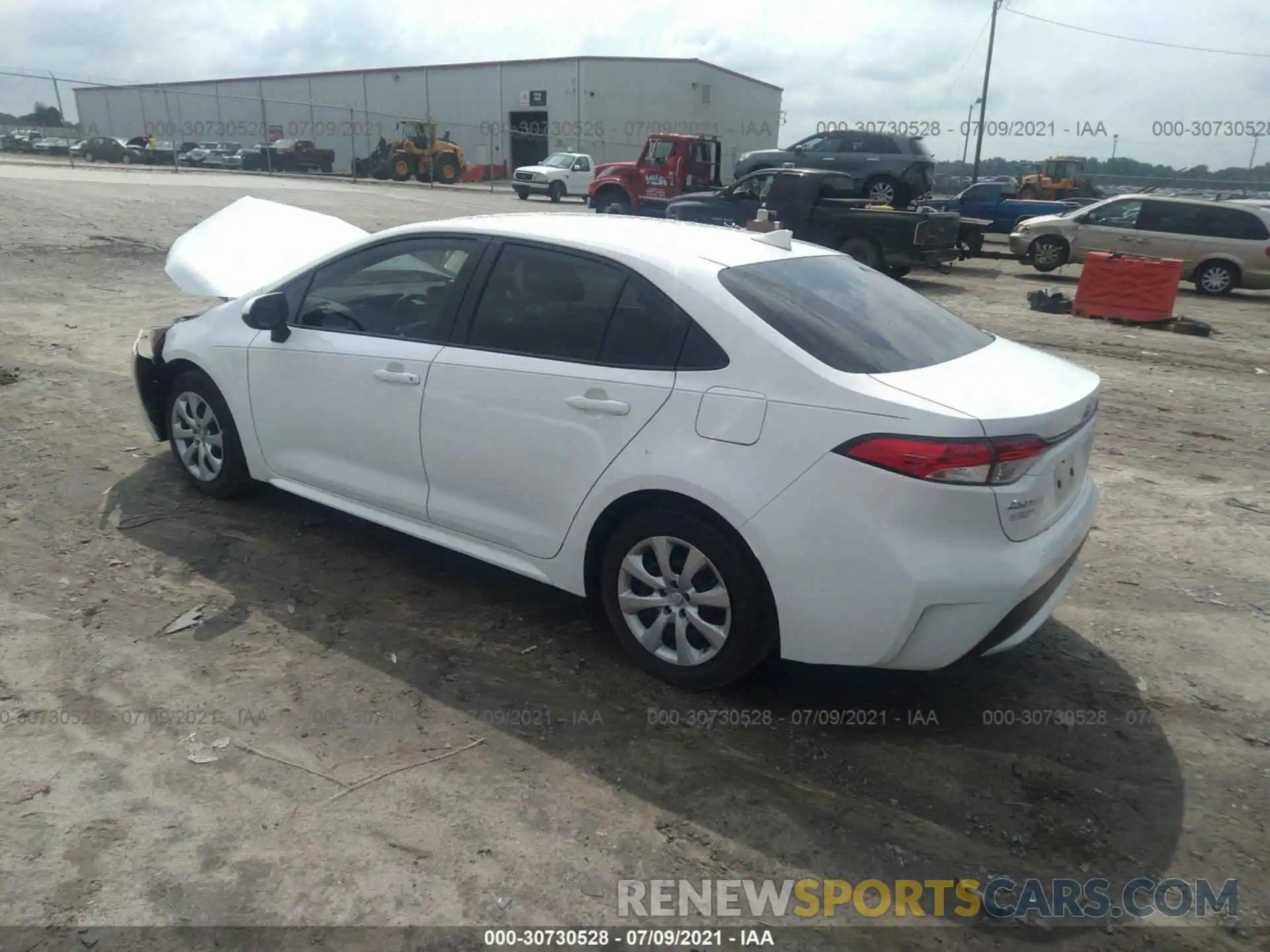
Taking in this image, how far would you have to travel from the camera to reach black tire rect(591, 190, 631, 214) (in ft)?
80.3

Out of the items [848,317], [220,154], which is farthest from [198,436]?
[220,154]

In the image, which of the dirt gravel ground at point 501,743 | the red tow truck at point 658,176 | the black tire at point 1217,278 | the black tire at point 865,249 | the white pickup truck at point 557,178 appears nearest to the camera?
the dirt gravel ground at point 501,743

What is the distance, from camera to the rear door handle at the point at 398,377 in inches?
A: 149

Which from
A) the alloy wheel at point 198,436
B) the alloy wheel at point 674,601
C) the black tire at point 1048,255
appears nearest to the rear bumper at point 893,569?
the alloy wheel at point 674,601

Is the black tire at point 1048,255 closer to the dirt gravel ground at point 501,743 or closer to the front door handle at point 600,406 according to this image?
the dirt gravel ground at point 501,743

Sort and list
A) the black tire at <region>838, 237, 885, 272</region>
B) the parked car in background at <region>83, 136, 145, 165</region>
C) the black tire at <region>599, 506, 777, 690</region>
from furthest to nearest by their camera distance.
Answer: the parked car in background at <region>83, 136, 145, 165</region>
the black tire at <region>838, 237, 885, 272</region>
the black tire at <region>599, 506, 777, 690</region>

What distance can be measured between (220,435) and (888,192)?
2057 centimetres

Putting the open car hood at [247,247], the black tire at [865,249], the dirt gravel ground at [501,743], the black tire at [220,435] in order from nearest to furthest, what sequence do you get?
1. the dirt gravel ground at [501,743]
2. the black tire at [220,435]
3. the open car hood at [247,247]
4. the black tire at [865,249]

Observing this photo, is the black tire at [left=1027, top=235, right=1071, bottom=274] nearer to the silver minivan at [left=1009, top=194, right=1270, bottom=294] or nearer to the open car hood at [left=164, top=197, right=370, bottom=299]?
the silver minivan at [left=1009, top=194, right=1270, bottom=294]

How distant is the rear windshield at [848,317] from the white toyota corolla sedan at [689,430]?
0.5 inches

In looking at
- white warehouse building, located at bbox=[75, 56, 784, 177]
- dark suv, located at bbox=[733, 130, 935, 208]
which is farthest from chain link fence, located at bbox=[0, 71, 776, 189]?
dark suv, located at bbox=[733, 130, 935, 208]

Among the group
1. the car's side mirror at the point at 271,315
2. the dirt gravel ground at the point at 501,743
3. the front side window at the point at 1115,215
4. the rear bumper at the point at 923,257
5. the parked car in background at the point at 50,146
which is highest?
the parked car in background at the point at 50,146

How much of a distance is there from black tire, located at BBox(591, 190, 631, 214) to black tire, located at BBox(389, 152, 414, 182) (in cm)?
1680

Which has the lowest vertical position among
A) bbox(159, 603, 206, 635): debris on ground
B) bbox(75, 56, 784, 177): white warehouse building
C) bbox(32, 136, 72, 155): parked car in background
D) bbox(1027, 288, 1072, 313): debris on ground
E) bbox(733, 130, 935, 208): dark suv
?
bbox(159, 603, 206, 635): debris on ground
